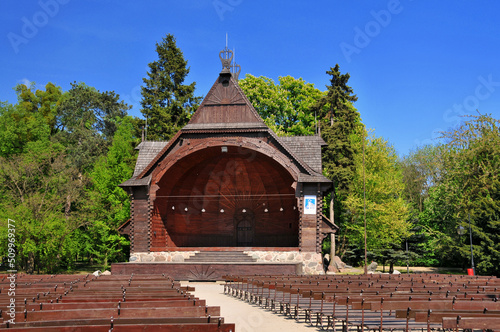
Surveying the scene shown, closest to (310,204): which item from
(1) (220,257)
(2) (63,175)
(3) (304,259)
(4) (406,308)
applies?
(3) (304,259)

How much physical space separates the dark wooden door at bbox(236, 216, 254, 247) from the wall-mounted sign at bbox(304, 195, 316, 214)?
8.45 meters

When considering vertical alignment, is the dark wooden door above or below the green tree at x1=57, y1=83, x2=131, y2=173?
below

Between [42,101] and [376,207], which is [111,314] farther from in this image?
[42,101]

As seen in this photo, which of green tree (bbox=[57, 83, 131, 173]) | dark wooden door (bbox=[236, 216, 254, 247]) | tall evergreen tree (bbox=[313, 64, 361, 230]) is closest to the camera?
dark wooden door (bbox=[236, 216, 254, 247])

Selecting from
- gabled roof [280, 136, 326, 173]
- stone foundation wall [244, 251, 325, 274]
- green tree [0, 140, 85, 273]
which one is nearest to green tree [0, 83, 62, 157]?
green tree [0, 140, 85, 273]

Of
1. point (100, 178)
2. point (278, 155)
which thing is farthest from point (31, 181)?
point (278, 155)

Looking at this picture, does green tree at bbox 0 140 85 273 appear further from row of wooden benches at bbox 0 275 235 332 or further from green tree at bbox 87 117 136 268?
row of wooden benches at bbox 0 275 235 332

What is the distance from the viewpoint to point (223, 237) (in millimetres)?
35719

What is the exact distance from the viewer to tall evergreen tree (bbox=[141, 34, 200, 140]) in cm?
4134

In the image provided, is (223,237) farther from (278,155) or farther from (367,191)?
(367,191)

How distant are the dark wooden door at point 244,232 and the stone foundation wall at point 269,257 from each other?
594cm

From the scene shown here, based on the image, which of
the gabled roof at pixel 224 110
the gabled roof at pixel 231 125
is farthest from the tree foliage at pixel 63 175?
the gabled roof at pixel 224 110

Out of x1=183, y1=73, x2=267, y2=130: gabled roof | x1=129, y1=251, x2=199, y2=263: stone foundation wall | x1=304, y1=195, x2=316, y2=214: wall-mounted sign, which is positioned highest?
x1=183, y1=73, x2=267, y2=130: gabled roof

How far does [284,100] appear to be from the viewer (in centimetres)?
4544
